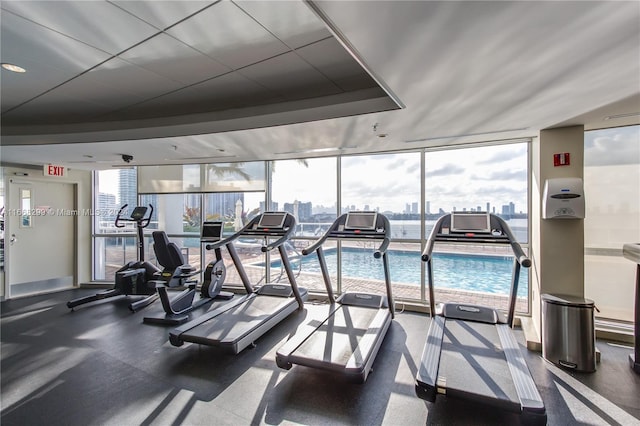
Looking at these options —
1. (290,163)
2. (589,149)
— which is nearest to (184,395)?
(290,163)

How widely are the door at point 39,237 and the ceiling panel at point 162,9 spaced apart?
20.3ft

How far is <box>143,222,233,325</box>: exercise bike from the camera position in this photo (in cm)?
447

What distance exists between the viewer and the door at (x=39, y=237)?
5.81 metres

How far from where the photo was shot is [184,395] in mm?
2637

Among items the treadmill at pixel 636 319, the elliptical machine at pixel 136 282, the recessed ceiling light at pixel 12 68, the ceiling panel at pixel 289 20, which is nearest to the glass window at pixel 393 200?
the treadmill at pixel 636 319

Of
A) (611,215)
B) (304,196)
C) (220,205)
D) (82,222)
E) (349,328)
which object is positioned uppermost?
(304,196)

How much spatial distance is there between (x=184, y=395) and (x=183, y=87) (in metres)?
3.11

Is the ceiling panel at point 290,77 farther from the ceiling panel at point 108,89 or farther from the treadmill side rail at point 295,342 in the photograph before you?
the treadmill side rail at point 295,342

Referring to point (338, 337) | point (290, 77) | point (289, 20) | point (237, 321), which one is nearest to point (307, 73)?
point (290, 77)

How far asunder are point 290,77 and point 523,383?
3.43 meters

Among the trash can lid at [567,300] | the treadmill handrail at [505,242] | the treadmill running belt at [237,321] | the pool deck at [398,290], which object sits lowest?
the pool deck at [398,290]

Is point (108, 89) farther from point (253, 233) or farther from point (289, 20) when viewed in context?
point (253, 233)

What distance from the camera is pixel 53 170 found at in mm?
6117

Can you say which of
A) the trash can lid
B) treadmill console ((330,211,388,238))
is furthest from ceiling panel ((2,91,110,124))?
the trash can lid
